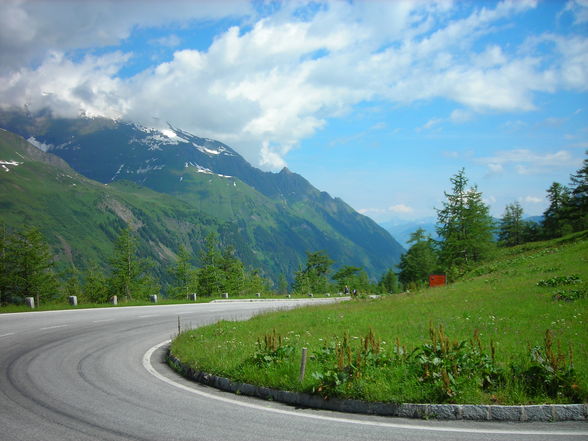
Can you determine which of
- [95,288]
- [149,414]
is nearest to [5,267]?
[95,288]

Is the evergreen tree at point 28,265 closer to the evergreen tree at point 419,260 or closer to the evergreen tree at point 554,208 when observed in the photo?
the evergreen tree at point 419,260

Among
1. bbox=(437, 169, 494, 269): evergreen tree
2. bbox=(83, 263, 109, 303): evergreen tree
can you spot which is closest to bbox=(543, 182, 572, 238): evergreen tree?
bbox=(437, 169, 494, 269): evergreen tree

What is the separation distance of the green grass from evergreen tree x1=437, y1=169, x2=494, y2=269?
23.2 m

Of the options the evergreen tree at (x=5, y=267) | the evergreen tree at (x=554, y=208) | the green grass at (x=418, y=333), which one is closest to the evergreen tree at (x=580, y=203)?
the evergreen tree at (x=554, y=208)

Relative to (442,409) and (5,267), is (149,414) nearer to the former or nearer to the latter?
(442,409)

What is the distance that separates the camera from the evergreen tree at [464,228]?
151 feet

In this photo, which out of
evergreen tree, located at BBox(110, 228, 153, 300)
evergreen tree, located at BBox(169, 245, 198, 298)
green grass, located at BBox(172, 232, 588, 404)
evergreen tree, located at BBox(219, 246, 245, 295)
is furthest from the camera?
evergreen tree, located at BBox(219, 246, 245, 295)

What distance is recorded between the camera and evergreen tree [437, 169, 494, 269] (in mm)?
46062

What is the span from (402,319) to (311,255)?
293 ft

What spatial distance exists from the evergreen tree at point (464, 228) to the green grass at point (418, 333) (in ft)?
76.0

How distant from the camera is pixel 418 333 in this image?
12641 millimetres

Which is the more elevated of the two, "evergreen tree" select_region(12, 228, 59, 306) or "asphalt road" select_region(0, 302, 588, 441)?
"evergreen tree" select_region(12, 228, 59, 306)

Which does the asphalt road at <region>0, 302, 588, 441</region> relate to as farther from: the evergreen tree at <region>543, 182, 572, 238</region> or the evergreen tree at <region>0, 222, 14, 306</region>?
the evergreen tree at <region>543, 182, 572, 238</region>

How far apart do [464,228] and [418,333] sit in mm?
37723
